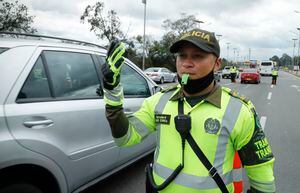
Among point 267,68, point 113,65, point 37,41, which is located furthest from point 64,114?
point 267,68

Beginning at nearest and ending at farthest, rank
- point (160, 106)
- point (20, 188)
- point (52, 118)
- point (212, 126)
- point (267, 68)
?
1. point (212, 126)
2. point (160, 106)
3. point (20, 188)
4. point (52, 118)
5. point (267, 68)

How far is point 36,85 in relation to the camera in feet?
10.1

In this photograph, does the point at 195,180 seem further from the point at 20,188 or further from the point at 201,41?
the point at 20,188

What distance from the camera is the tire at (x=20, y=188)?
262cm

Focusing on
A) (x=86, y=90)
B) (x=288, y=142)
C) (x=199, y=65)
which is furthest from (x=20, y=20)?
(x=199, y=65)

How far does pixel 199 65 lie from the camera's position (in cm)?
200

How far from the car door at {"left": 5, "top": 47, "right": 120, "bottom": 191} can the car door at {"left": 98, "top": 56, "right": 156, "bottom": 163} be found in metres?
0.35

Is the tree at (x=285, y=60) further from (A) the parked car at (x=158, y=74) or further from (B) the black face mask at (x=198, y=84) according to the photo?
(B) the black face mask at (x=198, y=84)

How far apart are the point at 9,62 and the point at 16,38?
1.47 feet

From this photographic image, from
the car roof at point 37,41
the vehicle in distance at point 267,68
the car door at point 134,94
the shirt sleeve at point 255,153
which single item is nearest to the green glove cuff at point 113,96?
the shirt sleeve at point 255,153

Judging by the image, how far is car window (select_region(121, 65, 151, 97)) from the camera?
14.8 ft

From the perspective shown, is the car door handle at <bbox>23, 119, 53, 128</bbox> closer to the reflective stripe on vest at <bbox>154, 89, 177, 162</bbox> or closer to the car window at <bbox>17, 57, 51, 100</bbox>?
the car window at <bbox>17, 57, 51, 100</bbox>

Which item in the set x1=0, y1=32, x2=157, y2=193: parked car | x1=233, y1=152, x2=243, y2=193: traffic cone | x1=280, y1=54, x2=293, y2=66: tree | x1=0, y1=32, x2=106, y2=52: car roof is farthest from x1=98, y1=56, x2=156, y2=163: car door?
x1=280, y1=54, x2=293, y2=66: tree

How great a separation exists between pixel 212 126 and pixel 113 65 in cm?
60
